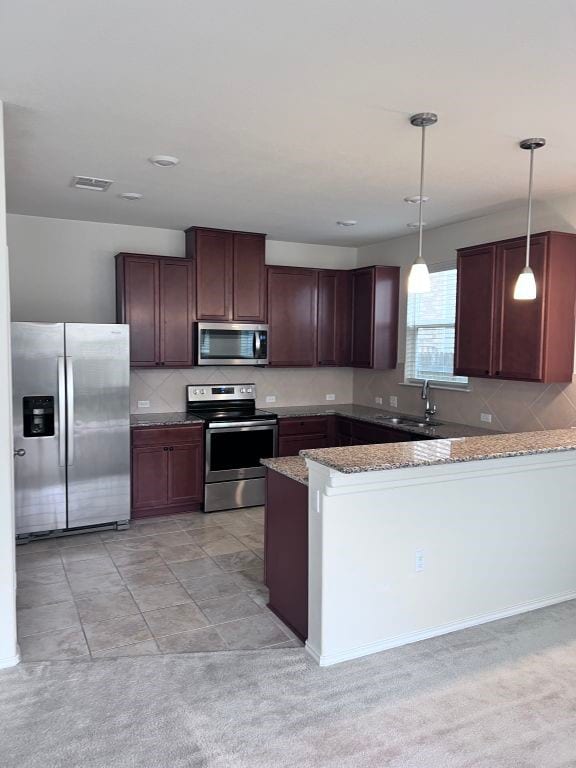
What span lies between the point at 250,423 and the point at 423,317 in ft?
6.58

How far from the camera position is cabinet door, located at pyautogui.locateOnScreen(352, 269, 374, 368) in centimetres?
598

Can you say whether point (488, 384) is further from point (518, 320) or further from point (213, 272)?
point (213, 272)

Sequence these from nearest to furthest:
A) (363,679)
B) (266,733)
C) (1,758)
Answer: (1,758) < (266,733) < (363,679)

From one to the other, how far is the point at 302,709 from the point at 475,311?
3.20m

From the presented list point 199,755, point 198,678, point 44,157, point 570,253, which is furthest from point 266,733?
point 570,253

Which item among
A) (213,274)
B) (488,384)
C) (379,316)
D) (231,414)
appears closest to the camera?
(488,384)

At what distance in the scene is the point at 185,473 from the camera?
5258 mm

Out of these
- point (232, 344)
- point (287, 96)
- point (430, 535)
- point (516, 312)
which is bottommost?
point (430, 535)

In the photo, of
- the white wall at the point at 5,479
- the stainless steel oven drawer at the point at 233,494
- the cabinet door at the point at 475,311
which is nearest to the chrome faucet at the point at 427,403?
the cabinet door at the point at 475,311

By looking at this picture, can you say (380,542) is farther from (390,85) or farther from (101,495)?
(101,495)

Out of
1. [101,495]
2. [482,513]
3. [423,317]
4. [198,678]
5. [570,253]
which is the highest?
[570,253]

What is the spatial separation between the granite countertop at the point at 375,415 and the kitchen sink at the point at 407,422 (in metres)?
0.04

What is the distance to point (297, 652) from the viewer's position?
9.68 feet

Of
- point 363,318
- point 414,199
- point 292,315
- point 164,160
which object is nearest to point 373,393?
point 363,318
